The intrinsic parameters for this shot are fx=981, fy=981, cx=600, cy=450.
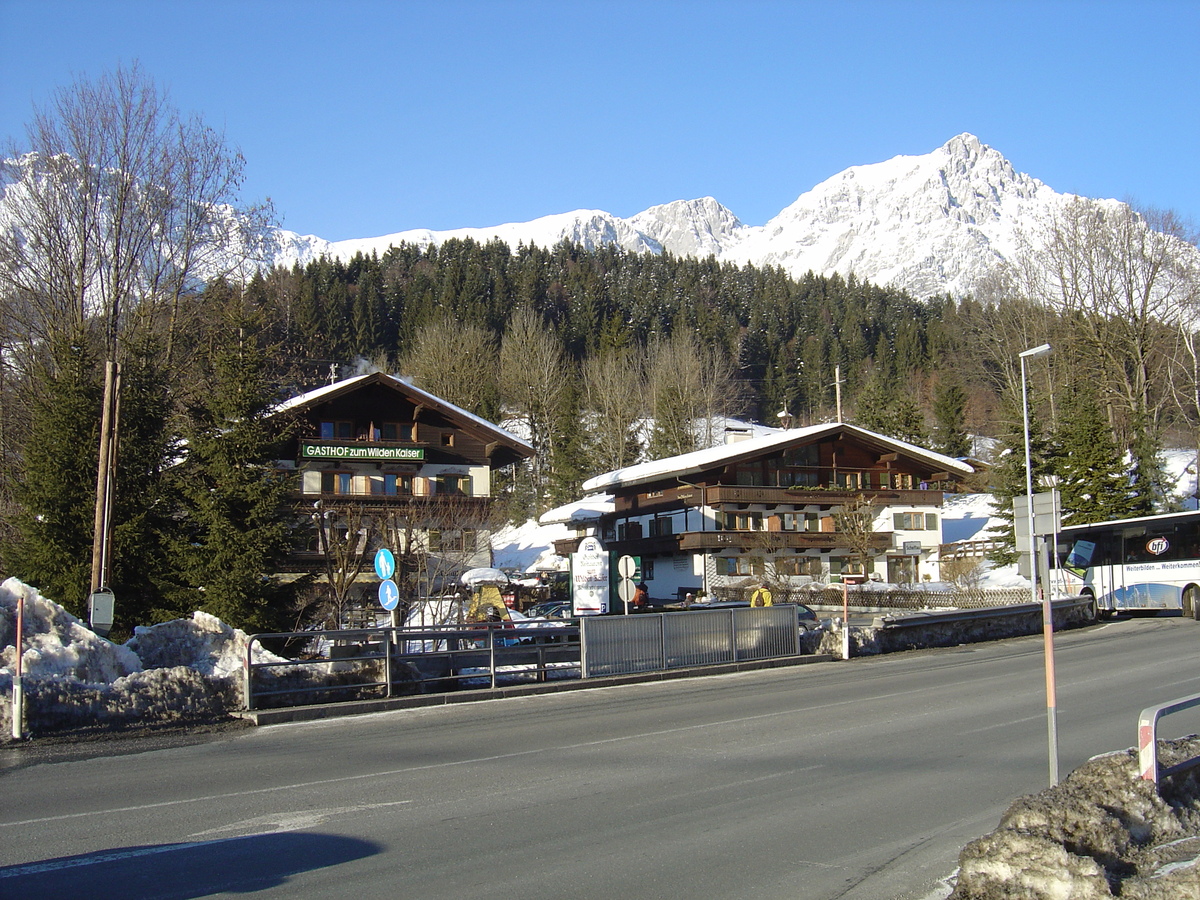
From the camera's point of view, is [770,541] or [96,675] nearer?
[96,675]

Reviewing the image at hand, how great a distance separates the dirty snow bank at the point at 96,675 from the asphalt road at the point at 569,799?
1543 mm

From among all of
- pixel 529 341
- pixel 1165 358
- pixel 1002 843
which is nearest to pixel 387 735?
pixel 1002 843

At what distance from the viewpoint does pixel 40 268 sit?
36719 millimetres

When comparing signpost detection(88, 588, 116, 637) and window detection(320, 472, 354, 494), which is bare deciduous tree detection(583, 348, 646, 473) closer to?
window detection(320, 472, 354, 494)

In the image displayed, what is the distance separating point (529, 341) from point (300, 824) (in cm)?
8369

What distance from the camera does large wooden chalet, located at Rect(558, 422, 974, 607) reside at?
172 ft

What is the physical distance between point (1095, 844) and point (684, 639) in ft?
49.3

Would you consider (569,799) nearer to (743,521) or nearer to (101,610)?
(101,610)

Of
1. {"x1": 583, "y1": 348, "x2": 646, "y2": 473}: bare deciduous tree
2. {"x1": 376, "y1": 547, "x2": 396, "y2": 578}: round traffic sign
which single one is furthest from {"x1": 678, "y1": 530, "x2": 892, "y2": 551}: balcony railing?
{"x1": 376, "y1": 547, "x2": 396, "y2": 578}: round traffic sign

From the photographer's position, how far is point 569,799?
8.77 meters

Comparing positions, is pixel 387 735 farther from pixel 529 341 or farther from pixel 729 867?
pixel 529 341

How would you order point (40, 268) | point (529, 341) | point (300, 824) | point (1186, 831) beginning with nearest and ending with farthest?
point (1186, 831) → point (300, 824) → point (40, 268) → point (529, 341)

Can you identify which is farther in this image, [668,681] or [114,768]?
[668,681]

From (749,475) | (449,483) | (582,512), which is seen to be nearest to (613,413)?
(582,512)
